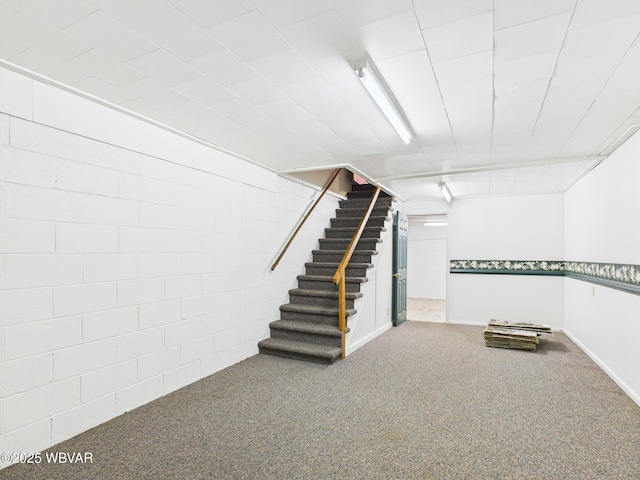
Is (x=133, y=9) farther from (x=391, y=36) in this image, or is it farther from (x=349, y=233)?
(x=349, y=233)

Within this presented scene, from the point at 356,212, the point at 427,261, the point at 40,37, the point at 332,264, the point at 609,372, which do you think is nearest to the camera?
the point at 40,37

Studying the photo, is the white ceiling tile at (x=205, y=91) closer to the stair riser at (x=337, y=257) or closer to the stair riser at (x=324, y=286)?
the stair riser at (x=324, y=286)

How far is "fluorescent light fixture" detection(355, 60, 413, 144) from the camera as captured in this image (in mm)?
2107

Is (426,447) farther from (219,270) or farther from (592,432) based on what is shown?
(219,270)

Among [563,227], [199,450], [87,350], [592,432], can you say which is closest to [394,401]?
[592,432]

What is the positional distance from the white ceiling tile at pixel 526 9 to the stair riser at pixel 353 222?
14.5ft

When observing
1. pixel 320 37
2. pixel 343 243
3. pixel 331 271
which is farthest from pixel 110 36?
pixel 343 243

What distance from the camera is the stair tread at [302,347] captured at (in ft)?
13.0

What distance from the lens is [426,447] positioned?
2312 mm

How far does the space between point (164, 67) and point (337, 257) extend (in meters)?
3.79

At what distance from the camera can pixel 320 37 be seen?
1.87 m

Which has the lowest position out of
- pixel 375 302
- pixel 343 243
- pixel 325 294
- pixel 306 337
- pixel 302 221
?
pixel 306 337

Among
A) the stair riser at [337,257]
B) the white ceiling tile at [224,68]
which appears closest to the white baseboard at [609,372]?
the stair riser at [337,257]

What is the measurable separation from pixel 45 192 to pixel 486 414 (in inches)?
145
